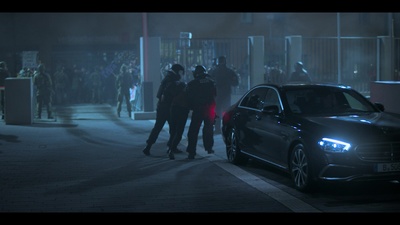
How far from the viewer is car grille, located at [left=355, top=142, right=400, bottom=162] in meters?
8.59

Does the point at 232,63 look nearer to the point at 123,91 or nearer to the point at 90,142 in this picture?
the point at 123,91

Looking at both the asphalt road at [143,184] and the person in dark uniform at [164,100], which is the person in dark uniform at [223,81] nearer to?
the asphalt road at [143,184]

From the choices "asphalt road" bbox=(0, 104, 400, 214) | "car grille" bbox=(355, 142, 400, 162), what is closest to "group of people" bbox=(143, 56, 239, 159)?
"asphalt road" bbox=(0, 104, 400, 214)

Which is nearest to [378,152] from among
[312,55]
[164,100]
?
[164,100]

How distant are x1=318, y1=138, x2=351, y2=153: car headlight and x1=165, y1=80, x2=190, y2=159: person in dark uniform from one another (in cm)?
420

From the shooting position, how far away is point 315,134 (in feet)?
29.3

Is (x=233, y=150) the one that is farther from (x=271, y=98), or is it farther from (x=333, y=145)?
(x=333, y=145)

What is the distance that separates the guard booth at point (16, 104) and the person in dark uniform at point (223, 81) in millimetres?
5822

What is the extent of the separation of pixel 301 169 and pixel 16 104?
12093mm

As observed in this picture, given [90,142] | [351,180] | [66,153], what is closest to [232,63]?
[90,142]

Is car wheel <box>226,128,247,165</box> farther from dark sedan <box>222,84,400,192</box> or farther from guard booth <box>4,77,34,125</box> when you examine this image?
guard booth <box>4,77,34,125</box>

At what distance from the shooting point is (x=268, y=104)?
35.6 ft

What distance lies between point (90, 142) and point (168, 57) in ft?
22.3
